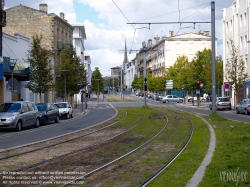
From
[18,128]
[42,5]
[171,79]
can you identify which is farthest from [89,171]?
[171,79]

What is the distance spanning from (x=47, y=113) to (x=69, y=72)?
78.3ft

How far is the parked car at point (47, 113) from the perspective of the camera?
30.6 meters

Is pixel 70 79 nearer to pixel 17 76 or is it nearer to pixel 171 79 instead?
pixel 17 76

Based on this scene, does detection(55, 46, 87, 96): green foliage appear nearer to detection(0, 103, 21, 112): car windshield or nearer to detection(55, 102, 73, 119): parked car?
detection(55, 102, 73, 119): parked car

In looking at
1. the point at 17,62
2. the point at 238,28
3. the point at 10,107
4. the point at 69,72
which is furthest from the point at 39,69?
the point at 238,28

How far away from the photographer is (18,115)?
25.5 m

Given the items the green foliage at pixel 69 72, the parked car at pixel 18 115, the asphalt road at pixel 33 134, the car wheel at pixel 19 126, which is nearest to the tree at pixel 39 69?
the asphalt road at pixel 33 134

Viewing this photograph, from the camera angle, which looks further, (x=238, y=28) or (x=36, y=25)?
(x=36, y=25)

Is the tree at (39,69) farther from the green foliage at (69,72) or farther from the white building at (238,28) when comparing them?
the white building at (238,28)

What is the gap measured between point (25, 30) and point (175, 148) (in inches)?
1995

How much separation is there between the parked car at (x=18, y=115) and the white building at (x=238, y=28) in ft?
101

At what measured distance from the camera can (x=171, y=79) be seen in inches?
3733

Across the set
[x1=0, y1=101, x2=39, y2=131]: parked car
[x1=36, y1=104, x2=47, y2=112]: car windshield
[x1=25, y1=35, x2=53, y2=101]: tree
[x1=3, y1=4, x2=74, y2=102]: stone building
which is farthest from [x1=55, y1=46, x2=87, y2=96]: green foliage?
[x1=0, y1=101, x2=39, y2=131]: parked car

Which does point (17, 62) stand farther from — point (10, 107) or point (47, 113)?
point (10, 107)
